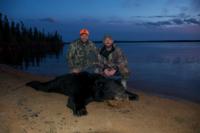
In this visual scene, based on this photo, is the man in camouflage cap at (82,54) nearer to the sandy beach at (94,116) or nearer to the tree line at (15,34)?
the sandy beach at (94,116)

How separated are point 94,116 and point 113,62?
241 centimetres

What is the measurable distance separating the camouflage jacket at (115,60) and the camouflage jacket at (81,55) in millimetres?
259

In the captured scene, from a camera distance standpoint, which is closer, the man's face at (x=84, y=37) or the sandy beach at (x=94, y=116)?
the sandy beach at (x=94, y=116)

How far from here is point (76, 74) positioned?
7457 millimetres

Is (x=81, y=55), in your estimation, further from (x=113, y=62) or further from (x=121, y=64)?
(x=121, y=64)

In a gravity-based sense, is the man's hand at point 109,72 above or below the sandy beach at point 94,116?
above

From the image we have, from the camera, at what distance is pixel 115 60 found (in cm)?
818

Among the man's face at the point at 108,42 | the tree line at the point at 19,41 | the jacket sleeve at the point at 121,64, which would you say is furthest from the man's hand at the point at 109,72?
the tree line at the point at 19,41

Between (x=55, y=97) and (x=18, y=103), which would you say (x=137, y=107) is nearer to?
(x=55, y=97)

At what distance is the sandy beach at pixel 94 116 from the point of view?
544 centimetres

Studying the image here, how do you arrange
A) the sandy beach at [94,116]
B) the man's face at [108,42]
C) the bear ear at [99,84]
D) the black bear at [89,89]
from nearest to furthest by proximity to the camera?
1. the sandy beach at [94,116]
2. the black bear at [89,89]
3. the bear ear at [99,84]
4. the man's face at [108,42]

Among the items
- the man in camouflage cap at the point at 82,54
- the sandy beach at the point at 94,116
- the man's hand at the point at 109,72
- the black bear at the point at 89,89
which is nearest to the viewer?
the sandy beach at the point at 94,116

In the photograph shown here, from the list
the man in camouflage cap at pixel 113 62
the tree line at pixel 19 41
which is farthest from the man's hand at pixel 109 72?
the tree line at pixel 19 41

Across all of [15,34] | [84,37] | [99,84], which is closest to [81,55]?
[84,37]
